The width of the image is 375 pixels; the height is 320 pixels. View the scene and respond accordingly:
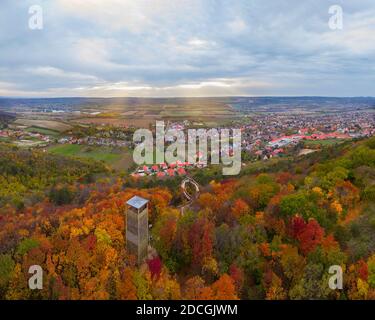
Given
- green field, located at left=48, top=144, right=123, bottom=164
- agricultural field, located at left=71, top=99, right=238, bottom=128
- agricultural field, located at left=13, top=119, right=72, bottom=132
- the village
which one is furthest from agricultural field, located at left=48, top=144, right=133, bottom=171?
agricultural field, located at left=71, top=99, right=238, bottom=128

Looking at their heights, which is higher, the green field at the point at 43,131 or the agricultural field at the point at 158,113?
the agricultural field at the point at 158,113

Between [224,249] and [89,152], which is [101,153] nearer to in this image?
[89,152]

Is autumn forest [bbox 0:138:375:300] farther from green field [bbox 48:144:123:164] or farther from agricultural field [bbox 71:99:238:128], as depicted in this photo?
agricultural field [bbox 71:99:238:128]

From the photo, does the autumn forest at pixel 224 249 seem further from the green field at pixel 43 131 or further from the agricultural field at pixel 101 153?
the green field at pixel 43 131

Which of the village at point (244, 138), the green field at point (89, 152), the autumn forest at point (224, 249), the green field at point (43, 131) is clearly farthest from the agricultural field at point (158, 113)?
Answer: the autumn forest at point (224, 249)

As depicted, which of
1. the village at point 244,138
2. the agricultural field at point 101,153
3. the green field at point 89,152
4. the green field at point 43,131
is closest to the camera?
the village at point 244,138

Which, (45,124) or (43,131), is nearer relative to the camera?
(43,131)

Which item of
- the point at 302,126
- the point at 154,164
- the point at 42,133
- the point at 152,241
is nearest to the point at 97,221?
the point at 152,241

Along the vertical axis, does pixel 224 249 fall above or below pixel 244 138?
below

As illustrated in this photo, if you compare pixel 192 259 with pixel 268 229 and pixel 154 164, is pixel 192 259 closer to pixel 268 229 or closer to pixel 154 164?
pixel 268 229

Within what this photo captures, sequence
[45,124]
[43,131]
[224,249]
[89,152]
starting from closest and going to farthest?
[224,249] < [89,152] < [43,131] < [45,124]

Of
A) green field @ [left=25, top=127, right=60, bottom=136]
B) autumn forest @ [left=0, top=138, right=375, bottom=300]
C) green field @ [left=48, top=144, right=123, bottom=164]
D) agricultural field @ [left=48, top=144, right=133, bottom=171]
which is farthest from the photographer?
green field @ [left=25, top=127, right=60, bottom=136]

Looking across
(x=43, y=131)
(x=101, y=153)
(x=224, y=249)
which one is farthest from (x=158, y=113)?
(x=224, y=249)
